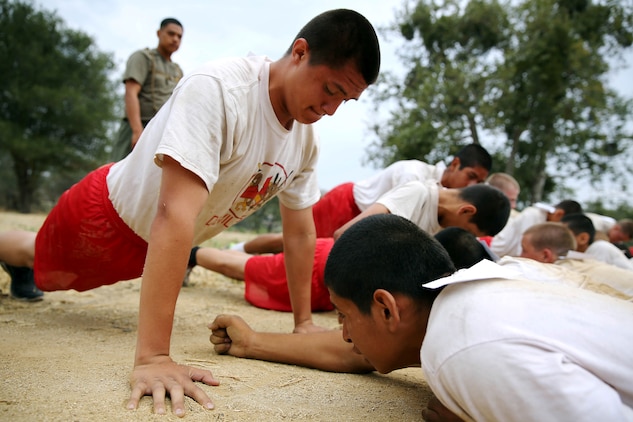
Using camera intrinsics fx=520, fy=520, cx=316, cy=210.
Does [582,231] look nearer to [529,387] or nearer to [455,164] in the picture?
[455,164]

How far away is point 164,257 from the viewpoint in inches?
59.8

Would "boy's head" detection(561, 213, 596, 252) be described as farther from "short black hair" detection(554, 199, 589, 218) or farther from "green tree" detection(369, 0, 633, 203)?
"green tree" detection(369, 0, 633, 203)

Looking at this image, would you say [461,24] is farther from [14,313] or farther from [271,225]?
[14,313]

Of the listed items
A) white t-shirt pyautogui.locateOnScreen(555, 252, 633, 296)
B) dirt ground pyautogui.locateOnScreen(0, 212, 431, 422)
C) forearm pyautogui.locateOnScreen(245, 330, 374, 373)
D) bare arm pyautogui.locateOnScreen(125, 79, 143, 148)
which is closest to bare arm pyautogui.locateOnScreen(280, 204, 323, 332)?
dirt ground pyautogui.locateOnScreen(0, 212, 431, 422)

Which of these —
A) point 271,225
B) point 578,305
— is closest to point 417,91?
point 271,225

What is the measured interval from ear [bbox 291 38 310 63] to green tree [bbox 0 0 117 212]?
1697 cm

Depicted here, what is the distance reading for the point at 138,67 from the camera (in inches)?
159

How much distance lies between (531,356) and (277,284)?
2.50m

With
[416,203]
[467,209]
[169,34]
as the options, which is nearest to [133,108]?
[169,34]

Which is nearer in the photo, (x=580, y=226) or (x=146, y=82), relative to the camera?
(x=146, y=82)

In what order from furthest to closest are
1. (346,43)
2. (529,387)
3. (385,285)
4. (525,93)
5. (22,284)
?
(525,93)
(22,284)
(346,43)
(385,285)
(529,387)

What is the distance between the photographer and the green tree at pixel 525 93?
13.9 meters

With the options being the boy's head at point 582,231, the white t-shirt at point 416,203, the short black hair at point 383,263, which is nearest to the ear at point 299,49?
the short black hair at point 383,263

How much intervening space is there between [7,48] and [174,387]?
65.0 ft
